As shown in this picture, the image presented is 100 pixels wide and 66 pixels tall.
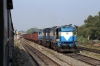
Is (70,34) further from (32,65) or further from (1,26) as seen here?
(1,26)

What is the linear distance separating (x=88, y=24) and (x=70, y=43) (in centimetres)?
7475

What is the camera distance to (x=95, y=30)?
8062 cm

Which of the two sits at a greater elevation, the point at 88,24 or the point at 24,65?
the point at 88,24

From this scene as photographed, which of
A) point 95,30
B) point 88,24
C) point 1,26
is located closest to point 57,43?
point 1,26

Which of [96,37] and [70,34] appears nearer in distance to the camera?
[70,34]

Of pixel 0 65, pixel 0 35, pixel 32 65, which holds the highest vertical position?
pixel 0 35

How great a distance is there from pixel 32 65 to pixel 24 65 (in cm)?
55

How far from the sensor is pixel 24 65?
50.9ft

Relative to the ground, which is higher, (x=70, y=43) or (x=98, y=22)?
(x=98, y=22)

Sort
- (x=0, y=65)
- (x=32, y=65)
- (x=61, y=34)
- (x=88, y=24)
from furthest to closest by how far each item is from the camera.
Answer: (x=88, y=24)
(x=61, y=34)
(x=32, y=65)
(x=0, y=65)

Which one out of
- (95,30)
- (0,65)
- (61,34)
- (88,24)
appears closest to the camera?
(0,65)

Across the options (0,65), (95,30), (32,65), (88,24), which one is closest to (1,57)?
(0,65)

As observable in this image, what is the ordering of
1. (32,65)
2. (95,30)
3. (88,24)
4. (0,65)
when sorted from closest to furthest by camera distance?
(0,65) < (32,65) < (95,30) < (88,24)

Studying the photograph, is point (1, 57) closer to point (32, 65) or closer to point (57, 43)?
point (32, 65)
